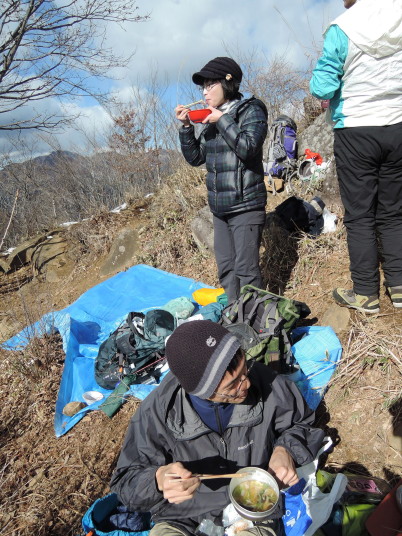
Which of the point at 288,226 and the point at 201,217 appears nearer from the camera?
the point at 288,226

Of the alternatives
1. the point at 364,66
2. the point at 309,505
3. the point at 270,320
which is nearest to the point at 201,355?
the point at 309,505

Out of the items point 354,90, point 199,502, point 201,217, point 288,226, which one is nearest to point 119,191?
point 201,217

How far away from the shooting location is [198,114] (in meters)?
2.59

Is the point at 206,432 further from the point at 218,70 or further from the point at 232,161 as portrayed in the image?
the point at 218,70

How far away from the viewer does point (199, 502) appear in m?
1.59

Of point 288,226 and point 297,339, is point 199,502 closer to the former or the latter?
point 297,339

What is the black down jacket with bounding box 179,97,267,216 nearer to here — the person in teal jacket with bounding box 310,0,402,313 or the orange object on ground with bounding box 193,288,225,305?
the person in teal jacket with bounding box 310,0,402,313

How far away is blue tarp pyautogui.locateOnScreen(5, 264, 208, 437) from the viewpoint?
3.27 metres

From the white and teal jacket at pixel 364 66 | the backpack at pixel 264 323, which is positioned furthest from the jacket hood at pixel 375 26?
the backpack at pixel 264 323

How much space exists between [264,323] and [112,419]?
1488 millimetres

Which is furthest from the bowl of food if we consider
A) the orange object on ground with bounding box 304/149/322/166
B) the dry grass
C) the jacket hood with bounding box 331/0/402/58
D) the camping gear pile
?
the orange object on ground with bounding box 304/149/322/166

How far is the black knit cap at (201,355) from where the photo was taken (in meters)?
1.33

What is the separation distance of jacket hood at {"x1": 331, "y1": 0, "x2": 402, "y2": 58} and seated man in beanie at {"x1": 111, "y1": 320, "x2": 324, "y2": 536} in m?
1.75

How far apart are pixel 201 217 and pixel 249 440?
3.80 metres
